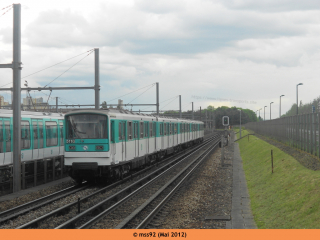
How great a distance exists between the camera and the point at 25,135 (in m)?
18.1

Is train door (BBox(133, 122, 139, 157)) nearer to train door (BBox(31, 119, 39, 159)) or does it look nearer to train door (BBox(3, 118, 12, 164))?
train door (BBox(31, 119, 39, 159))

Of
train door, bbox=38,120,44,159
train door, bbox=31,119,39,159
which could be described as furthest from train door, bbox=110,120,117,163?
train door, bbox=38,120,44,159

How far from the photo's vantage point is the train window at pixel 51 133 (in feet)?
66.8

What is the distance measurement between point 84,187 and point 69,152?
1522mm

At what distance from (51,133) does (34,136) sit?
1.91 m

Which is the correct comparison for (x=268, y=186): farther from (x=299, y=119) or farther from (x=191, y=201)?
(x=299, y=119)

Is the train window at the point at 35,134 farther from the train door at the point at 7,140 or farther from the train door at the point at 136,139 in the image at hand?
the train door at the point at 136,139

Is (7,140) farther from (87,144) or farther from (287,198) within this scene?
(287,198)

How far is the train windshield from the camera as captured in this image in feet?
53.3

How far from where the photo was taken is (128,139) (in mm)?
18812

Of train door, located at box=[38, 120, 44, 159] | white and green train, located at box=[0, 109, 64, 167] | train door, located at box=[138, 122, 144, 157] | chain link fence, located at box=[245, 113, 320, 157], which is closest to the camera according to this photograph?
white and green train, located at box=[0, 109, 64, 167]

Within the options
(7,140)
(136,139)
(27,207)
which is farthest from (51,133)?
(27,207)

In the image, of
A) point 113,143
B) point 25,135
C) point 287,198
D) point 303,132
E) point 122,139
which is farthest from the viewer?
point 303,132

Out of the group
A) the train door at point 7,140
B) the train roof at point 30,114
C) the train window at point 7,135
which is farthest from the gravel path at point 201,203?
the train roof at point 30,114
